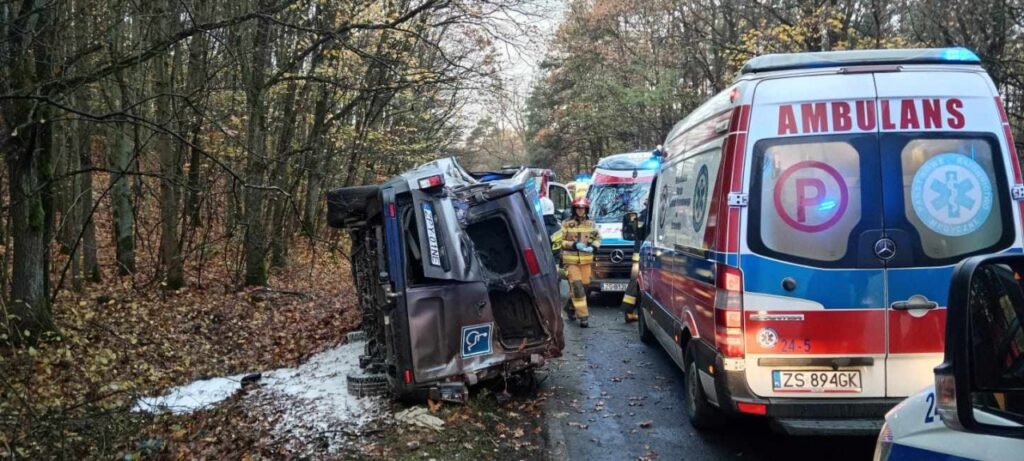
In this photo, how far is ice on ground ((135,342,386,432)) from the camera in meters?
5.89

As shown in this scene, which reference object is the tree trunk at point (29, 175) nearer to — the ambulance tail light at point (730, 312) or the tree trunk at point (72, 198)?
the tree trunk at point (72, 198)

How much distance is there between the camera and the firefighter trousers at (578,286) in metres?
10.3

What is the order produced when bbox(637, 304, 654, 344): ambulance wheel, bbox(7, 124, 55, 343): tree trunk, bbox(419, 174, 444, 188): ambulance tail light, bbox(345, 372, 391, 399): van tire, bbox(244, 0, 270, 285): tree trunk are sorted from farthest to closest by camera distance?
bbox(244, 0, 270, 285): tree trunk < bbox(637, 304, 654, 344): ambulance wheel < bbox(7, 124, 55, 343): tree trunk < bbox(345, 372, 391, 399): van tire < bbox(419, 174, 444, 188): ambulance tail light

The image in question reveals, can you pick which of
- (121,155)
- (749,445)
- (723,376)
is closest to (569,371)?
(749,445)

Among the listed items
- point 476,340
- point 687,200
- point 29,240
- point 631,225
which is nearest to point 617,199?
point 631,225

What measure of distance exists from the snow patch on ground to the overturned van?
0.94 ft

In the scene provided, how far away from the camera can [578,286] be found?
405 inches

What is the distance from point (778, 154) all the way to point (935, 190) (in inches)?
38.5

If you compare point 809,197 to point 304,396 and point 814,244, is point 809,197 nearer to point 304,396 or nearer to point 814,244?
point 814,244

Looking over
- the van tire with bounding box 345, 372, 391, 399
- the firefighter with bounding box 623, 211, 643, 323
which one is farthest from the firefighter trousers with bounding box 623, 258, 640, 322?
the van tire with bounding box 345, 372, 391, 399

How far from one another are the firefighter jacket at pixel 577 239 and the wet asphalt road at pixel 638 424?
204 cm

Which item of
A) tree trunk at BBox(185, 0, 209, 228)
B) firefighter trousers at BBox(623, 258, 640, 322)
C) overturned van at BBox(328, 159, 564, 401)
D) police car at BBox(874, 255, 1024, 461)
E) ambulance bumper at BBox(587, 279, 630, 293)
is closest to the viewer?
police car at BBox(874, 255, 1024, 461)

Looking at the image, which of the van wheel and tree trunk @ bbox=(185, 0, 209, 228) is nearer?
the van wheel

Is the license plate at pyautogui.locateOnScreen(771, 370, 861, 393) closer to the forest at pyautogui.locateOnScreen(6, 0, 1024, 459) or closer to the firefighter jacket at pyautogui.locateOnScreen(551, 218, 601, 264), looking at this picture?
the forest at pyautogui.locateOnScreen(6, 0, 1024, 459)
